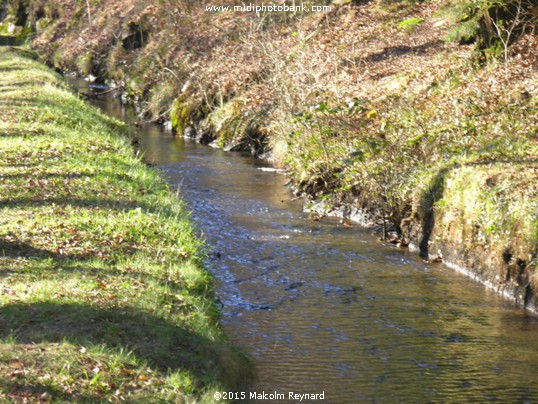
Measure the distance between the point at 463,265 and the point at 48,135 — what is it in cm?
868

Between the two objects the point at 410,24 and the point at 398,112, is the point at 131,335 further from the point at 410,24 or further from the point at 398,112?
the point at 410,24

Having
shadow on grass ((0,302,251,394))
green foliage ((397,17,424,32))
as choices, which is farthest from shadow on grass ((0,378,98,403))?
green foliage ((397,17,424,32))

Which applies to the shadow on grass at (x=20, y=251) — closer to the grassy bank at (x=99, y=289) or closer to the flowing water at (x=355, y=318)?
the grassy bank at (x=99, y=289)

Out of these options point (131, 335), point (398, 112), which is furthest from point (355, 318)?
point (398, 112)

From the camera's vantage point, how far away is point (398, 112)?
16.2 m

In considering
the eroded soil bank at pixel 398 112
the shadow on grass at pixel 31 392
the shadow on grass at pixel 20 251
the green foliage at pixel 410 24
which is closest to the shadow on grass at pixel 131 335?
the shadow on grass at pixel 31 392

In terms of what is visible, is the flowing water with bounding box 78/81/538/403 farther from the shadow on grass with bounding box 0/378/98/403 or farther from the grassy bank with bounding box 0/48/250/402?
the shadow on grass with bounding box 0/378/98/403

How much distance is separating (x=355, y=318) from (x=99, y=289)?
10.6 ft

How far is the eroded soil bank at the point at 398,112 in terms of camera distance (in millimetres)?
11734

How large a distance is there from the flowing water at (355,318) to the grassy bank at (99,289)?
75 centimetres

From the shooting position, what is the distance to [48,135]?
53.6ft

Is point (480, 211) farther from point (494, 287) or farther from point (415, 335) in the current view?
point (415, 335)

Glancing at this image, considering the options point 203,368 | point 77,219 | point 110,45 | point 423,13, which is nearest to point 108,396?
point 203,368

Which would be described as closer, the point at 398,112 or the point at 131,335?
the point at 131,335
